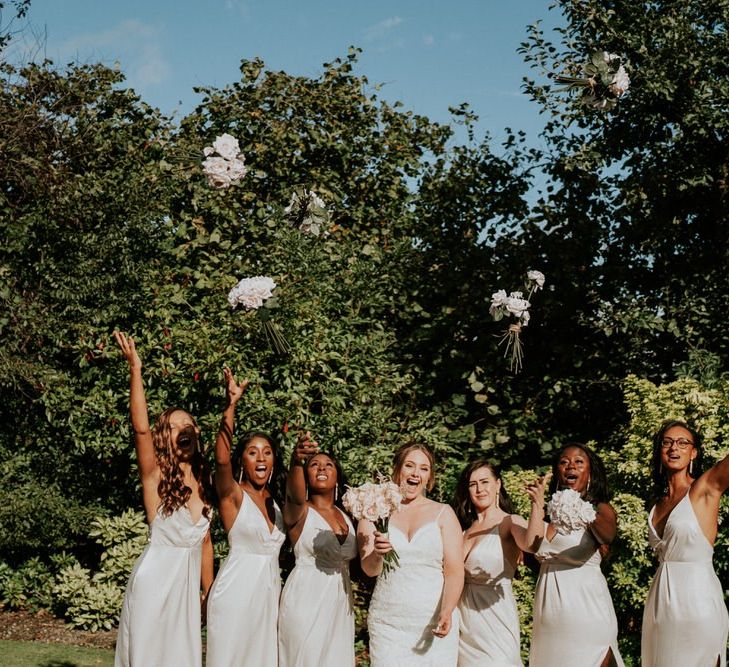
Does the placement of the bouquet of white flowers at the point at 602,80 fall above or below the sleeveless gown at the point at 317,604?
above

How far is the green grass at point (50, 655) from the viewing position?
8492mm

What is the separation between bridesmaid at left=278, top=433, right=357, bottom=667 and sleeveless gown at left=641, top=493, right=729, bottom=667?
181 centimetres

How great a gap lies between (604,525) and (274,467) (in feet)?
6.84

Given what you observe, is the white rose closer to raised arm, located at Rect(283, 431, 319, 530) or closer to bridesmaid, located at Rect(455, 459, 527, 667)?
raised arm, located at Rect(283, 431, 319, 530)

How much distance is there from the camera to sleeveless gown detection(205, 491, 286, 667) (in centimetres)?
554

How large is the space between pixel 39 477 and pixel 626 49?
25.3 ft

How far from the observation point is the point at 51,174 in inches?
410

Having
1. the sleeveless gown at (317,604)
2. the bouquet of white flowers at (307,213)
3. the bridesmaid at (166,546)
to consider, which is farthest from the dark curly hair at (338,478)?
the bouquet of white flowers at (307,213)

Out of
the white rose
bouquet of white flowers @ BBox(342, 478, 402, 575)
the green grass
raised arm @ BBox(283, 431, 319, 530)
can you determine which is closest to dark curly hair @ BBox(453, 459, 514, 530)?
bouquet of white flowers @ BBox(342, 478, 402, 575)

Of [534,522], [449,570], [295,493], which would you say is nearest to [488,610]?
[449,570]

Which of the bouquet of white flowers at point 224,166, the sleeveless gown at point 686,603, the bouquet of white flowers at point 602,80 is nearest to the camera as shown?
the sleeveless gown at point 686,603

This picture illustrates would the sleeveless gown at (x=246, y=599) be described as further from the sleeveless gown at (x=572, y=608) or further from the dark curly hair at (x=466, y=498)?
the sleeveless gown at (x=572, y=608)

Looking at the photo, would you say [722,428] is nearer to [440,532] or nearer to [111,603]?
[440,532]

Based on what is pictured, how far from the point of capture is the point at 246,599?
557cm
